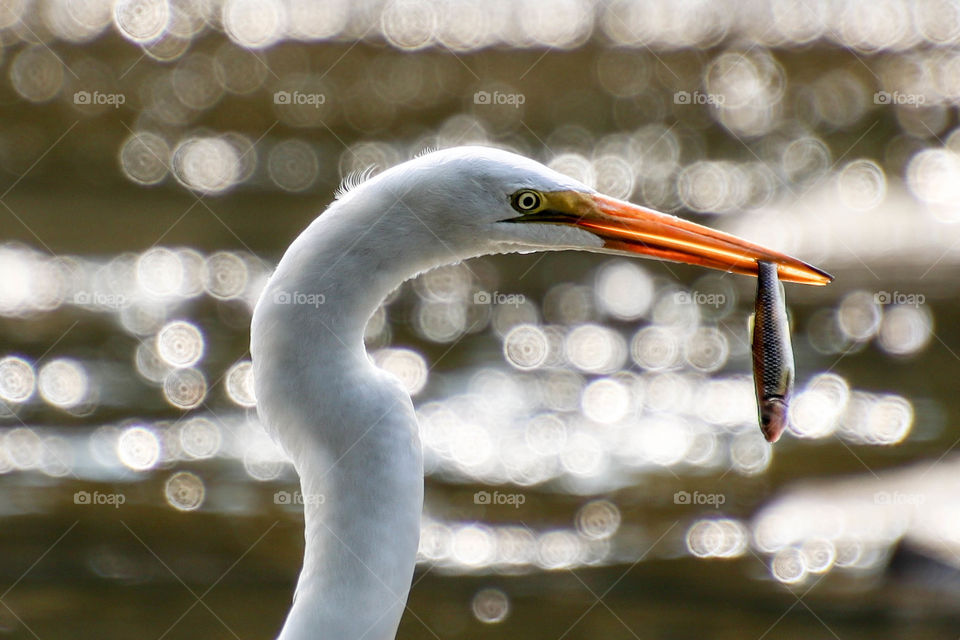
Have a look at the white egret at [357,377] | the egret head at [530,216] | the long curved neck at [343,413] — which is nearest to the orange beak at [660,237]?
the egret head at [530,216]

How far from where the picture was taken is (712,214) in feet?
30.8

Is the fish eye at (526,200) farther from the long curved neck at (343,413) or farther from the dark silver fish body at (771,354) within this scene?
the dark silver fish body at (771,354)

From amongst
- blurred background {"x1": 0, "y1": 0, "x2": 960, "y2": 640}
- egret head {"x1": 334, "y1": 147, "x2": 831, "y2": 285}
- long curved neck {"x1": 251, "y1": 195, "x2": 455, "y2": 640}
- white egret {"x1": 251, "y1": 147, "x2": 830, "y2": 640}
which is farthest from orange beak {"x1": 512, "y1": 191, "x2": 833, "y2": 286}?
blurred background {"x1": 0, "y1": 0, "x2": 960, "y2": 640}

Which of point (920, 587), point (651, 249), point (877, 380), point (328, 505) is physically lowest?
point (877, 380)

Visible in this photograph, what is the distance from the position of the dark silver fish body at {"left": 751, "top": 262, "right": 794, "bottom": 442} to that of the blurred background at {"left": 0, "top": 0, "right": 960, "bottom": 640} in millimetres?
3046

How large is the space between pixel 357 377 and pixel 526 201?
45 cm

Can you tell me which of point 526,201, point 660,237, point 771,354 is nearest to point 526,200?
point 526,201

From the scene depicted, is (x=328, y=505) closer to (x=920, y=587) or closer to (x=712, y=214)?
(x=920, y=587)

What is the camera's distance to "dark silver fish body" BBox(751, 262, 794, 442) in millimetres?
2244

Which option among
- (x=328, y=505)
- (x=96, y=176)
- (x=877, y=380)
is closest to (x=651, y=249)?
(x=328, y=505)

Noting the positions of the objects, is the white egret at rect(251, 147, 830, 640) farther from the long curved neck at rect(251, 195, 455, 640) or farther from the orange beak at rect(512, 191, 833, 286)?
the orange beak at rect(512, 191, 833, 286)

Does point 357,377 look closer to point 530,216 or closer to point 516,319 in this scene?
point 530,216

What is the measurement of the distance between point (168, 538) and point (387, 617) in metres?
3.99

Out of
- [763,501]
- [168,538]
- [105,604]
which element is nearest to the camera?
[105,604]
